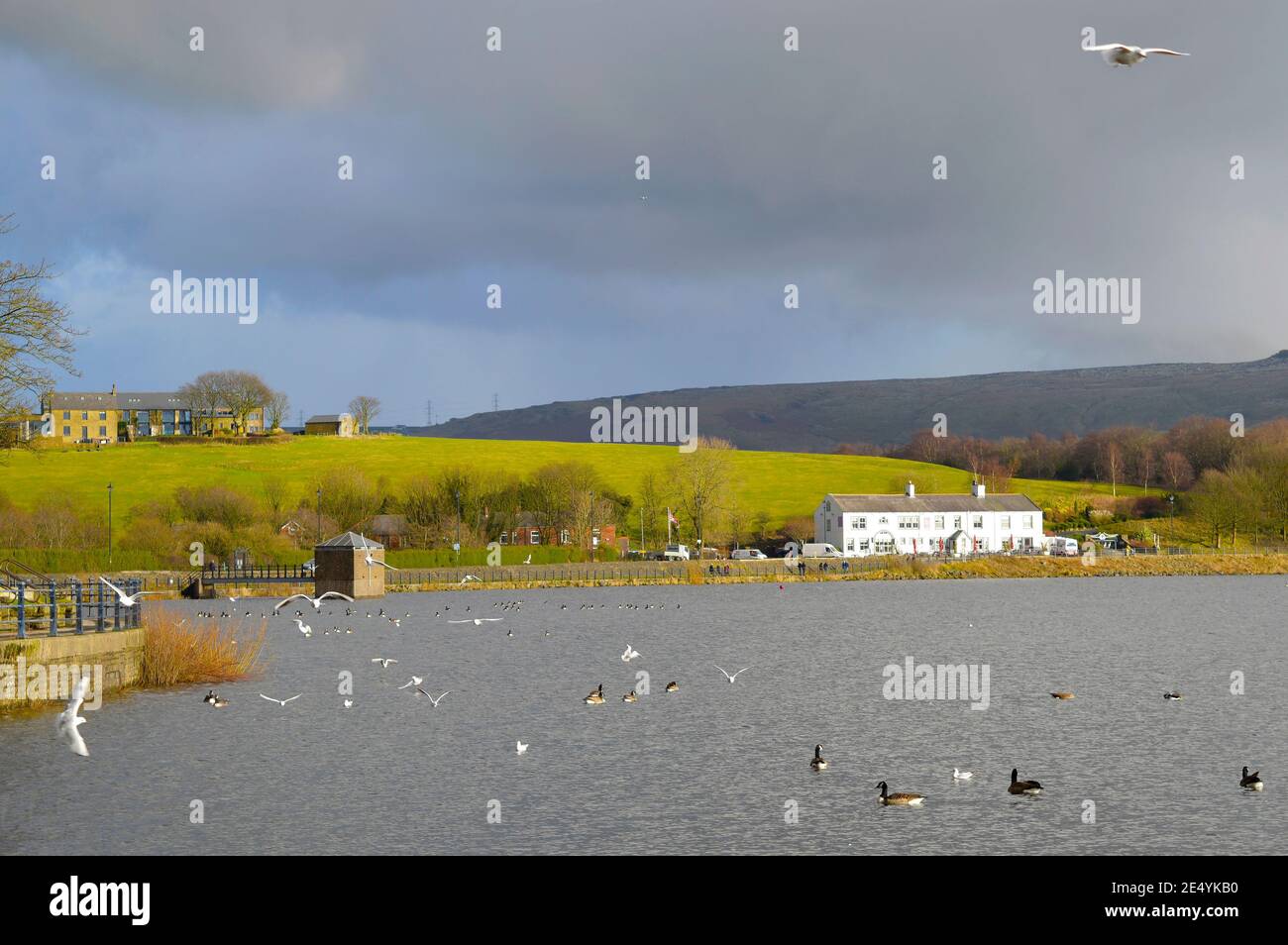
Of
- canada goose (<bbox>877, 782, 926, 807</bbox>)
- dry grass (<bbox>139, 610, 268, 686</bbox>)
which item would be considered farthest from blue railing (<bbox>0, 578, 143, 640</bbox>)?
canada goose (<bbox>877, 782, 926, 807</bbox>)

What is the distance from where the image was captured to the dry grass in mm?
43312

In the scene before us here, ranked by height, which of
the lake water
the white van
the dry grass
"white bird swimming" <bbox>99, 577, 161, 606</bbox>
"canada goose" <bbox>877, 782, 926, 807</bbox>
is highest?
"white bird swimming" <bbox>99, 577, 161, 606</bbox>

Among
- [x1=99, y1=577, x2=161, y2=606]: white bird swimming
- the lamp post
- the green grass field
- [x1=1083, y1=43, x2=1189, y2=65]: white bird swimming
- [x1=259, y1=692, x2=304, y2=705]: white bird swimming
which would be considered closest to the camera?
[x1=1083, y1=43, x2=1189, y2=65]: white bird swimming

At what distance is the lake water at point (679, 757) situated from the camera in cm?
2372

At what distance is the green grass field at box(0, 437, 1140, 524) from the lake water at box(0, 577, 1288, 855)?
103346 mm

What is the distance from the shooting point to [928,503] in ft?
507

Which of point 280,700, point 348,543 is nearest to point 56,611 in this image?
point 280,700

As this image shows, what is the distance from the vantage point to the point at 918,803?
1015 inches

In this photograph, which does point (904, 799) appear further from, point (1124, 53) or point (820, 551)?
point (820, 551)

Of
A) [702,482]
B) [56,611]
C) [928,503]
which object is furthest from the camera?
[928,503]

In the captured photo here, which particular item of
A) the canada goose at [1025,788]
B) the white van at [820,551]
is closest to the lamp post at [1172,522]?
the white van at [820,551]

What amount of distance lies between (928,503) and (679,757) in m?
127

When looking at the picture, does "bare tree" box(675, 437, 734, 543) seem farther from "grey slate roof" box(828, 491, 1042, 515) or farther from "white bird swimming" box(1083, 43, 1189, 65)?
"white bird swimming" box(1083, 43, 1189, 65)
